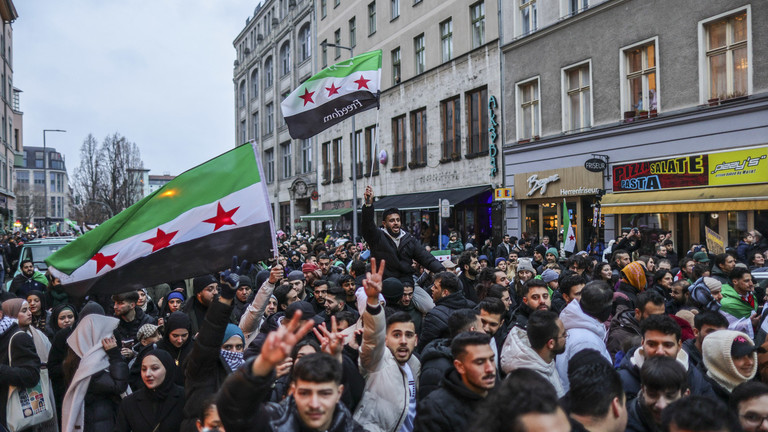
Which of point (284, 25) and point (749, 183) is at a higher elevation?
point (284, 25)

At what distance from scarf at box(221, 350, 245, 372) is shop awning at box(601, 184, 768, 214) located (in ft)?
42.8

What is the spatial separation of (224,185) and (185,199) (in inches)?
15.3

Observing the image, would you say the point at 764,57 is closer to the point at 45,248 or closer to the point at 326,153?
the point at 45,248

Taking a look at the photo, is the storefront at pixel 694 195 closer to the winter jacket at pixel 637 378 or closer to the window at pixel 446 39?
the winter jacket at pixel 637 378

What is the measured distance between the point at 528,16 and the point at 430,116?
7.32 metres

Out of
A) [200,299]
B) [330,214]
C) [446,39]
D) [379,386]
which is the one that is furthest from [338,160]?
[379,386]

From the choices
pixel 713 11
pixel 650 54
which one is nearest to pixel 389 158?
pixel 650 54

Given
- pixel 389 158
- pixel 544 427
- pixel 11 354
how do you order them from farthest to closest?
pixel 389 158 → pixel 11 354 → pixel 544 427

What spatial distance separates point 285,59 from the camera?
1825 inches

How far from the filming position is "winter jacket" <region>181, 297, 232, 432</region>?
414 cm

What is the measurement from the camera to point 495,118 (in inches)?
897

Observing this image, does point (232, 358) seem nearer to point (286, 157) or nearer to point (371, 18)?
point (371, 18)

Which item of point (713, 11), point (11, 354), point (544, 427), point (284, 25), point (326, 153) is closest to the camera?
point (544, 427)

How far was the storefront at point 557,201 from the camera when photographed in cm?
1859
